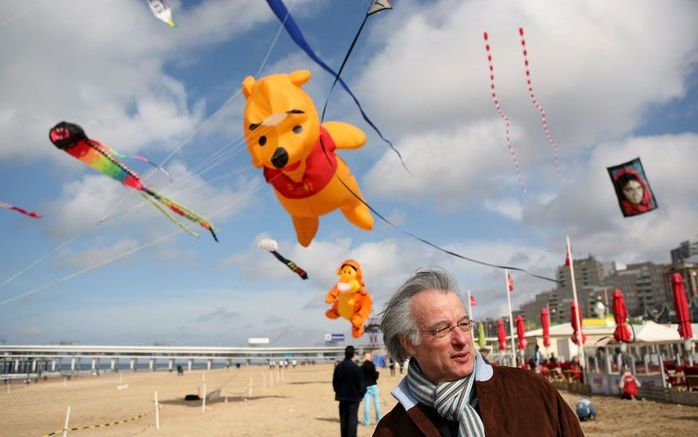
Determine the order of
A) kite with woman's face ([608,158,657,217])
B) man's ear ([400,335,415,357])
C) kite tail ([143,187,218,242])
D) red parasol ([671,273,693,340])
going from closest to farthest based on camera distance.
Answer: man's ear ([400,335,415,357]) → kite tail ([143,187,218,242]) → red parasol ([671,273,693,340]) → kite with woman's face ([608,158,657,217])

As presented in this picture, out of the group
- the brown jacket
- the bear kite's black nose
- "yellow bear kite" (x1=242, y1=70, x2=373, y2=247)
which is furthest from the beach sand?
the brown jacket

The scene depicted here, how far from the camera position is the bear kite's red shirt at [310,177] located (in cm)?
891

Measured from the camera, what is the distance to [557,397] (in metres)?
1.85

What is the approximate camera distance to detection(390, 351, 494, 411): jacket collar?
6.22ft

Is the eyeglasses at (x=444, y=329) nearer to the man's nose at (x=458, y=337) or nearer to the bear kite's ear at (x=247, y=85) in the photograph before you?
the man's nose at (x=458, y=337)

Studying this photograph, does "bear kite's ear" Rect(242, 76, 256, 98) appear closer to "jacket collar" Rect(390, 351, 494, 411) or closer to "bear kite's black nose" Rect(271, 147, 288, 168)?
"bear kite's black nose" Rect(271, 147, 288, 168)

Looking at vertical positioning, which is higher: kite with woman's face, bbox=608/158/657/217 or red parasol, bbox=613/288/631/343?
kite with woman's face, bbox=608/158/657/217

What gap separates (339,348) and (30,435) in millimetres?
139639

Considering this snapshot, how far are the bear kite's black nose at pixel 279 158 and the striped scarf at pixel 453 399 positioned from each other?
6.42 meters

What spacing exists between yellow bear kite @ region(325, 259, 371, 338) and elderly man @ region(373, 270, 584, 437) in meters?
15.8

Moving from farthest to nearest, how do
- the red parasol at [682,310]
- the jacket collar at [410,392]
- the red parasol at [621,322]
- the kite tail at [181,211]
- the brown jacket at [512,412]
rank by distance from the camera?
1. the red parasol at [621,322]
2. the red parasol at [682,310]
3. the kite tail at [181,211]
4. the jacket collar at [410,392]
5. the brown jacket at [512,412]

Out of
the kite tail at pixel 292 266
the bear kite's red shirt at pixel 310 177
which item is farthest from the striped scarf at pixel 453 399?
the kite tail at pixel 292 266

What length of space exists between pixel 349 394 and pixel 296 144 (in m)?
4.00

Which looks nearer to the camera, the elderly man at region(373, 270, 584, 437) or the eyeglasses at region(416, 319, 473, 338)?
the elderly man at region(373, 270, 584, 437)
